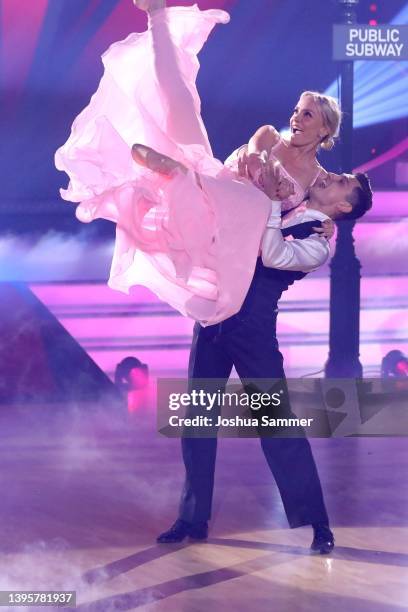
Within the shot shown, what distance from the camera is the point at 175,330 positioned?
213 inches

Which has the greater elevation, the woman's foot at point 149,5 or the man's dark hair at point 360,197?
the woman's foot at point 149,5

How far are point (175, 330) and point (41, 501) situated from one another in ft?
7.31

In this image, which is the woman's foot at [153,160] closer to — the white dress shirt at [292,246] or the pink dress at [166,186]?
the pink dress at [166,186]

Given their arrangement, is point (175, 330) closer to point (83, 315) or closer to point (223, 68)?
point (83, 315)

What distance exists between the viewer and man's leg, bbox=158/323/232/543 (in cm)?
287

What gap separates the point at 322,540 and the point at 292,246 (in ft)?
2.71

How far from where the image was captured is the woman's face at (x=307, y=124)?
2.78 metres

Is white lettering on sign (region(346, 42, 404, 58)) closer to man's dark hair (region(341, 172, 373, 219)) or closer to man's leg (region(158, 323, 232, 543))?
man's dark hair (region(341, 172, 373, 219))

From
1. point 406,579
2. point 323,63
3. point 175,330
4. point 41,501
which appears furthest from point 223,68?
point 406,579

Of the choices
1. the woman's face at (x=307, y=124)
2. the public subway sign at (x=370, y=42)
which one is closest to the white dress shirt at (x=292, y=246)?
the woman's face at (x=307, y=124)

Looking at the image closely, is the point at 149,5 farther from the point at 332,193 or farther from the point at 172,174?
the point at 332,193

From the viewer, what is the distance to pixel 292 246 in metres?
2.68

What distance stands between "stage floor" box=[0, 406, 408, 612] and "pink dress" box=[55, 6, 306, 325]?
26.9 inches

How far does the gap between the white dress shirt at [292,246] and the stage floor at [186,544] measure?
81 cm
